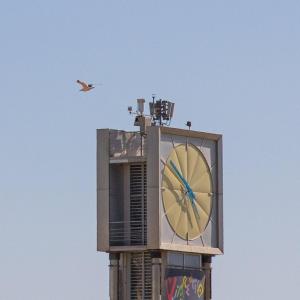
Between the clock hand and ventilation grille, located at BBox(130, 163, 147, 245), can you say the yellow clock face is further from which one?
ventilation grille, located at BBox(130, 163, 147, 245)

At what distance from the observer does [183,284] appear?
144875mm

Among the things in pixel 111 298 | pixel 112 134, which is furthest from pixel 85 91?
pixel 111 298

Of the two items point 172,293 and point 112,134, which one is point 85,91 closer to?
point 112,134

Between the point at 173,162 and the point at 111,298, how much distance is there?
847 centimetres

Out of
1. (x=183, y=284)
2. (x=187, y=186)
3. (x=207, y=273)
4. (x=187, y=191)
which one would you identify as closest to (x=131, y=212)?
(x=187, y=191)

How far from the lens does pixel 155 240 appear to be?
142750mm

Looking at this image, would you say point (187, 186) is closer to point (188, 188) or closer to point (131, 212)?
point (188, 188)

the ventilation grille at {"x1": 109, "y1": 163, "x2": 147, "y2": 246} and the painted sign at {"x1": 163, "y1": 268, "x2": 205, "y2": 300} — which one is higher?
the ventilation grille at {"x1": 109, "y1": 163, "x2": 147, "y2": 246}

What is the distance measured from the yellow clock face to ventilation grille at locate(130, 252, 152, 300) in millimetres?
2465

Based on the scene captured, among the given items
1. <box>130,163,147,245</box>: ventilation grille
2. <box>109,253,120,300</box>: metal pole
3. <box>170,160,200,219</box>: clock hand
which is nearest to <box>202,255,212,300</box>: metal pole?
<box>170,160,200,219</box>: clock hand

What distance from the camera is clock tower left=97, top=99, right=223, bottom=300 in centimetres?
14350

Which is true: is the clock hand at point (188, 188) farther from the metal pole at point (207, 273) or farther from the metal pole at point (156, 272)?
the metal pole at point (156, 272)

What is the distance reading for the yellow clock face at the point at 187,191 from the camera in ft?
474

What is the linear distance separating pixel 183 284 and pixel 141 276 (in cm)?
244
